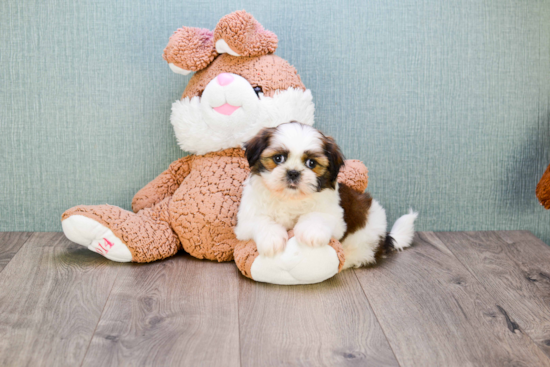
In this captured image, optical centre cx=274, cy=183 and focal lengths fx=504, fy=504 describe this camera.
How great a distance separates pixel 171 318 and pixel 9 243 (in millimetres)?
1026

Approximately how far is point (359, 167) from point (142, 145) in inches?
37.2

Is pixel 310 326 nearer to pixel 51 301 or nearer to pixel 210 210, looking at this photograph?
pixel 210 210

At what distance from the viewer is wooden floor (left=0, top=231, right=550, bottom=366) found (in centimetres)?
129

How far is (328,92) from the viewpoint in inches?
86.9

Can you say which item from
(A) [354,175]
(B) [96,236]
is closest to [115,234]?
(B) [96,236]

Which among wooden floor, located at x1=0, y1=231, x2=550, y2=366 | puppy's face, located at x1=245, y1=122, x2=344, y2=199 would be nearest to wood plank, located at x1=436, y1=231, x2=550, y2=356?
wooden floor, located at x1=0, y1=231, x2=550, y2=366

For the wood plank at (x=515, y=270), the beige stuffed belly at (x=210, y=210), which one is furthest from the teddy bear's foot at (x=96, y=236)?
the wood plank at (x=515, y=270)

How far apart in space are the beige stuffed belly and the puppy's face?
0.31 m

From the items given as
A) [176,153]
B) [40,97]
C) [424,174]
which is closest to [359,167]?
[424,174]

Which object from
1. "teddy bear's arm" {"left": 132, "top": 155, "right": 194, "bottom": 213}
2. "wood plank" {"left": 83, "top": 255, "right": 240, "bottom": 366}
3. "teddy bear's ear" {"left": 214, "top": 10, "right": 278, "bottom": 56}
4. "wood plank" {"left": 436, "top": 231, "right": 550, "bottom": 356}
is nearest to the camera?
"wood plank" {"left": 83, "top": 255, "right": 240, "bottom": 366}

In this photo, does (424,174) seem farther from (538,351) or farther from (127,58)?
(127,58)

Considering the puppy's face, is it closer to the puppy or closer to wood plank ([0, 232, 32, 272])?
the puppy

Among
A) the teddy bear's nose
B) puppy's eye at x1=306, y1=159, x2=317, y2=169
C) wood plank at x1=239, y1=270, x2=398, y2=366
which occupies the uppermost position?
the teddy bear's nose

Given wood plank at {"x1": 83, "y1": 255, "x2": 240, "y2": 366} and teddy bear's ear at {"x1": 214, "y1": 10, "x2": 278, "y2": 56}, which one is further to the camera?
teddy bear's ear at {"x1": 214, "y1": 10, "x2": 278, "y2": 56}
